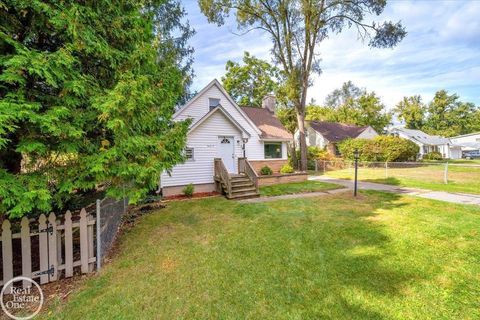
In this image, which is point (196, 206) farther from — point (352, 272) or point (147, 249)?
point (352, 272)

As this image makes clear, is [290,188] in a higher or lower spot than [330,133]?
lower

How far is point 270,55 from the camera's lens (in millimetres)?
17172

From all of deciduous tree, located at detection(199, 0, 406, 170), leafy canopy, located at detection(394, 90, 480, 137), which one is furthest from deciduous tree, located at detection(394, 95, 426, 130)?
deciduous tree, located at detection(199, 0, 406, 170)

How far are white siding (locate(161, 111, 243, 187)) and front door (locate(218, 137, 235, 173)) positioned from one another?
0.99 feet

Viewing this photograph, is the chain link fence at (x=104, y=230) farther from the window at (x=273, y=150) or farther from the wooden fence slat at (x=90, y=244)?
the window at (x=273, y=150)

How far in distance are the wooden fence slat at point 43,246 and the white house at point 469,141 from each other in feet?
205

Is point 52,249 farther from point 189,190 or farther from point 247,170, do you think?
point 247,170

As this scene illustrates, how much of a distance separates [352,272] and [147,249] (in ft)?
13.5

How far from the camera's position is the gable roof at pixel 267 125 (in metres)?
16.2

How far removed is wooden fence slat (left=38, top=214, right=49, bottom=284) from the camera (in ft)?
10.9

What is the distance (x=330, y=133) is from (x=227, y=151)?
68.3 ft

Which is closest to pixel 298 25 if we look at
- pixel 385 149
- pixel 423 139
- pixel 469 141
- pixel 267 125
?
pixel 267 125

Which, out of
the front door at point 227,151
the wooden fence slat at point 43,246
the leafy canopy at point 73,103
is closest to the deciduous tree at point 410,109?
the front door at point 227,151

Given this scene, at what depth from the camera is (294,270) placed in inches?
149
